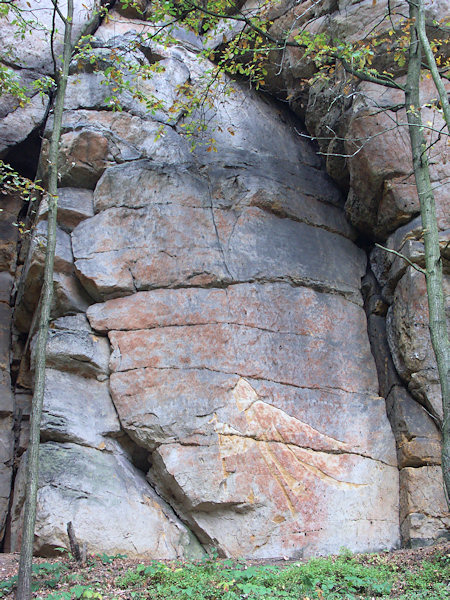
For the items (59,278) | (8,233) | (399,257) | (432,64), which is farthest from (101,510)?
(432,64)

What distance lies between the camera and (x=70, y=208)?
1142cm

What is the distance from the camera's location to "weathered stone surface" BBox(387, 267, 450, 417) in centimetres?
973

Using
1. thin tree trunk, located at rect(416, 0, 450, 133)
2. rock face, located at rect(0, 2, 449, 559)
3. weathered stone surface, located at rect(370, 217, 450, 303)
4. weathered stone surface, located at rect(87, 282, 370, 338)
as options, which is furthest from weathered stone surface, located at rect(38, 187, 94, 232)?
thin tree trunk, located at rect(416, 0, 450, 133)

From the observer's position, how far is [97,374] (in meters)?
10.2

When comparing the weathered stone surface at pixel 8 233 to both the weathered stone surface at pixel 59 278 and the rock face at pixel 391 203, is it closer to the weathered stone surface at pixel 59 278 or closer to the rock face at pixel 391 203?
the weathered stone surface at pixel 59 278

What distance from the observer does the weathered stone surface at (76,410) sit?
365 inches

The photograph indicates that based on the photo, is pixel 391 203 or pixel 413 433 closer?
pixel 413 433

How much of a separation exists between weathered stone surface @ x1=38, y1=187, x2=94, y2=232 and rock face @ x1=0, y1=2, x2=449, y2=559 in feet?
0.15

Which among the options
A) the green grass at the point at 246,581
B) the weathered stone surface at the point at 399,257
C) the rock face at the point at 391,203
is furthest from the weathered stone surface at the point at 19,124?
the green grass at the point at 246,581

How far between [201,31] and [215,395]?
1017cm

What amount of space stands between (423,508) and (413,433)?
1.23 meters

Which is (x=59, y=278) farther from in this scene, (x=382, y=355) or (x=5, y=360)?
(x=382, y=355)

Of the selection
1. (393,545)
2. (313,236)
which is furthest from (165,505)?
(313,236)

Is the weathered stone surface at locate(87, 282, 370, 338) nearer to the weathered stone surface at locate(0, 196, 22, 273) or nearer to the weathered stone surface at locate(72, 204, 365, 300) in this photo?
the weathered stone surface at locate(72, 204, 365, 300)
